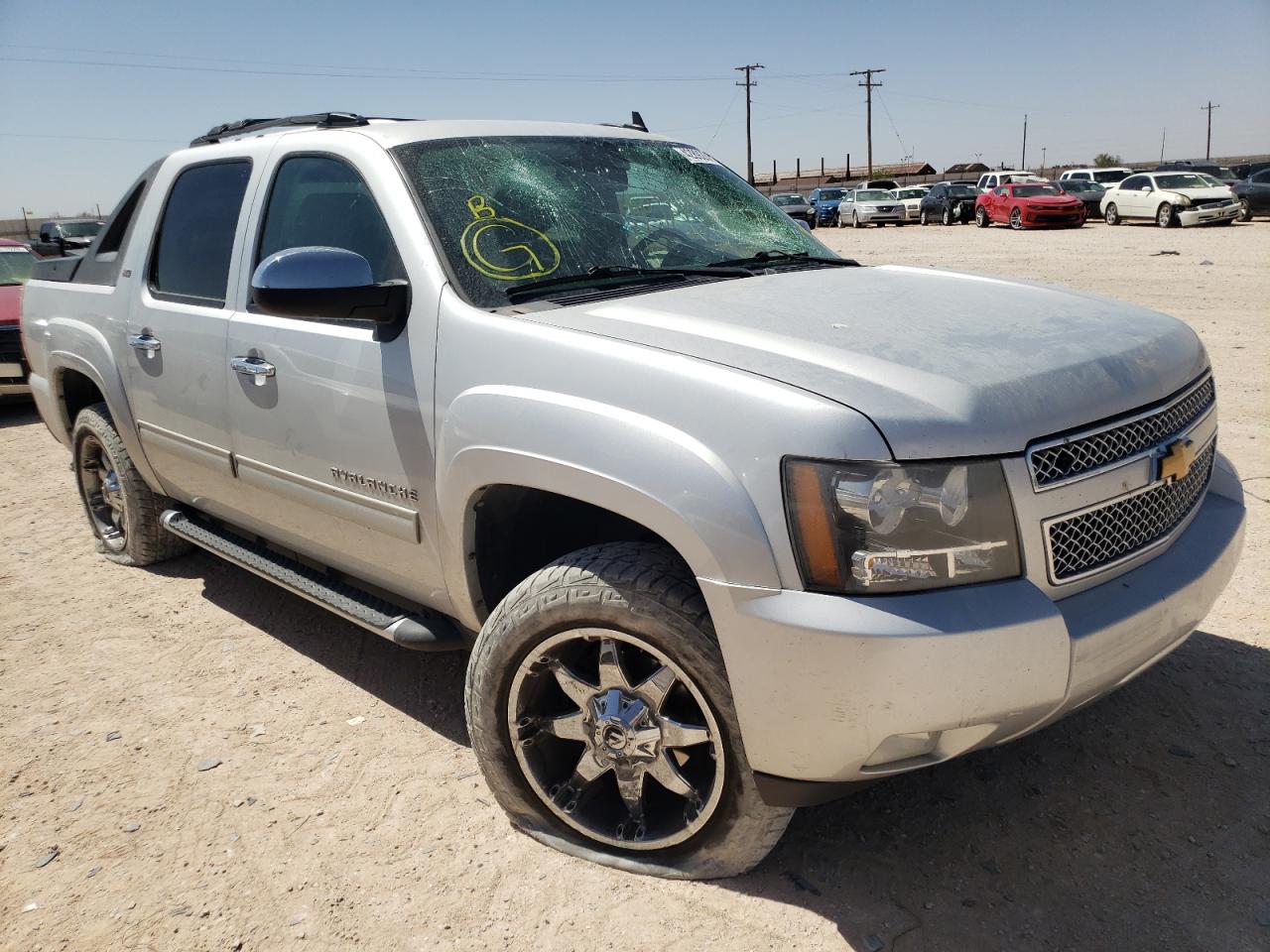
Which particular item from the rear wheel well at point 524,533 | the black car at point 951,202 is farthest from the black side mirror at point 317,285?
the black car at point 951,202

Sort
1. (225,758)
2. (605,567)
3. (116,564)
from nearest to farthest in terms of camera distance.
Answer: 1. (605,567)
2. (225,758)
3. (116,564)

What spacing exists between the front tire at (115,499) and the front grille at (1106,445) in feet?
12.8

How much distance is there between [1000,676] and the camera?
197 centimetres

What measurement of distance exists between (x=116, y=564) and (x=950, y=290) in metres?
4.32

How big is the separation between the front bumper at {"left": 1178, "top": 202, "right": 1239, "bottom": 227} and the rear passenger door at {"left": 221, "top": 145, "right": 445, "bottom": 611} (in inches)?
1073

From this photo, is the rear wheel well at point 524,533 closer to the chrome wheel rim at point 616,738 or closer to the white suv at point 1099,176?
the chrome wheel rim at point 616,738

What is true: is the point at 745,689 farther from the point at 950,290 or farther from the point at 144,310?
the point at 144,310

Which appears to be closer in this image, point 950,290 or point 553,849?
point 553,849

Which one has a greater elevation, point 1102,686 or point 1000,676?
point 1000,676

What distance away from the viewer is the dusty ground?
→ 7.69ft

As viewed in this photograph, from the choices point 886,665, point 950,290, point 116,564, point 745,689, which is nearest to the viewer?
point 886,665

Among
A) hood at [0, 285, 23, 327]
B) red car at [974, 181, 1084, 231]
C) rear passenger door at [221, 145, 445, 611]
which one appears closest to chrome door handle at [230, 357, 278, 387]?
rear passenger door at [221, 145, 445, 611]

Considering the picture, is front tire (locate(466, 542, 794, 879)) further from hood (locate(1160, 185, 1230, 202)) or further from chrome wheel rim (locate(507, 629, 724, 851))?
hood (locate(1160, 185, 1230, 202))

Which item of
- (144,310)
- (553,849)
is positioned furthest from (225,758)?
(144,310)
